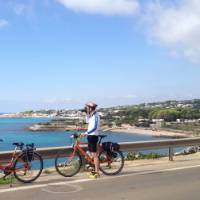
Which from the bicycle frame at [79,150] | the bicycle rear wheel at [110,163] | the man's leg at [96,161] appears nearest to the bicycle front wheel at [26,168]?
the bicycle frame at [79,150]

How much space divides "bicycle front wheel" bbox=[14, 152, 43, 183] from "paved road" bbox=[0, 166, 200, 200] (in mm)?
681

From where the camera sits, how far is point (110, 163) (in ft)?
41.8

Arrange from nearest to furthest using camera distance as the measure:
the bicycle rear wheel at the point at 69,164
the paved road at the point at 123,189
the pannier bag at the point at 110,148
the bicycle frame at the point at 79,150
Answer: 1. the paved road at the point at 123,189
2. the bicycle rear wheel at the point at 69,164
3. the bicycle frame at the point at 79,150
4. the pannier bag at the point at 110,148

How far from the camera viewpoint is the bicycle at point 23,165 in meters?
11.1

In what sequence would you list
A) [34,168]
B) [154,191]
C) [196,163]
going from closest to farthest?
[154,191] → [34,168] → [196,163]

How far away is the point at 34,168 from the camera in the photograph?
11531 mm

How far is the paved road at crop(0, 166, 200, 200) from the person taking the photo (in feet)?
31.2

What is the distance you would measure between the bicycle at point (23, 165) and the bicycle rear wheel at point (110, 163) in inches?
67.7

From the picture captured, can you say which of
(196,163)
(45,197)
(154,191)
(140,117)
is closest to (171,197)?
(154,191)

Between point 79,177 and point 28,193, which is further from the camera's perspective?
point 79,177

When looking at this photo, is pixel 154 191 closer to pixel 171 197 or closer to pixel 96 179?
pixel 171 197

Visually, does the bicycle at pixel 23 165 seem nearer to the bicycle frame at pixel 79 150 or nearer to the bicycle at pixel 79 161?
the bicycle at pixel 79 161

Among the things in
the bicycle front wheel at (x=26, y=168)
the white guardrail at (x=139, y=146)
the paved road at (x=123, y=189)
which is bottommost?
the paved road at (x=123, y=189)

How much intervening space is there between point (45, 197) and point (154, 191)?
2199 mm
